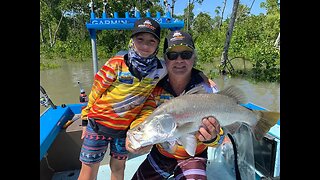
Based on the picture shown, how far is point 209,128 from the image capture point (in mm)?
1789

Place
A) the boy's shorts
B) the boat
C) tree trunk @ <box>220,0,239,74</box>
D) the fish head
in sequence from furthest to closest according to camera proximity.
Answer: tree trunk @ <box>220,0,239,74</box>, the boat, the boy's shorts, the fish head

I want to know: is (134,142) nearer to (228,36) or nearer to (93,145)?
(93,145)

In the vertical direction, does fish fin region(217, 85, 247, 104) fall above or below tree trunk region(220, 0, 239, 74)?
below

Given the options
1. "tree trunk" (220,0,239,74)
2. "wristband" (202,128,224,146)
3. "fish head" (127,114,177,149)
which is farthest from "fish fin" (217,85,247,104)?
"tree trunk" (220,0,239,74)

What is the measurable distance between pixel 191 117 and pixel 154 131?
26 cm

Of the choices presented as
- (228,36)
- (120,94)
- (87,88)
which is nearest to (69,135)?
(120,94)

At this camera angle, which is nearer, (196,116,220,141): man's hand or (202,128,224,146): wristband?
(196,116,220,141): man's hand

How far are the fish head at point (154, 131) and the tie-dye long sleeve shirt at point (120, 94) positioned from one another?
1.30 feet

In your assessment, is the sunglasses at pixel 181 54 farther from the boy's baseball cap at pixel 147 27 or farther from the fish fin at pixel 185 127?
the fish fin at pixel 185 127

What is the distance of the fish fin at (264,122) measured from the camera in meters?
1.85

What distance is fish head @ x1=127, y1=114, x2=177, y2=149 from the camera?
5.52ft

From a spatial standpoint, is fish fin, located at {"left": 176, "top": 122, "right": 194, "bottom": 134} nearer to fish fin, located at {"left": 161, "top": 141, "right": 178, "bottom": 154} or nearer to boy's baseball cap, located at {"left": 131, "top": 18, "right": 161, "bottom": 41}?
fish fin, located at {"left": 161, "top": 141, "right": 178, "bottom": 154}
